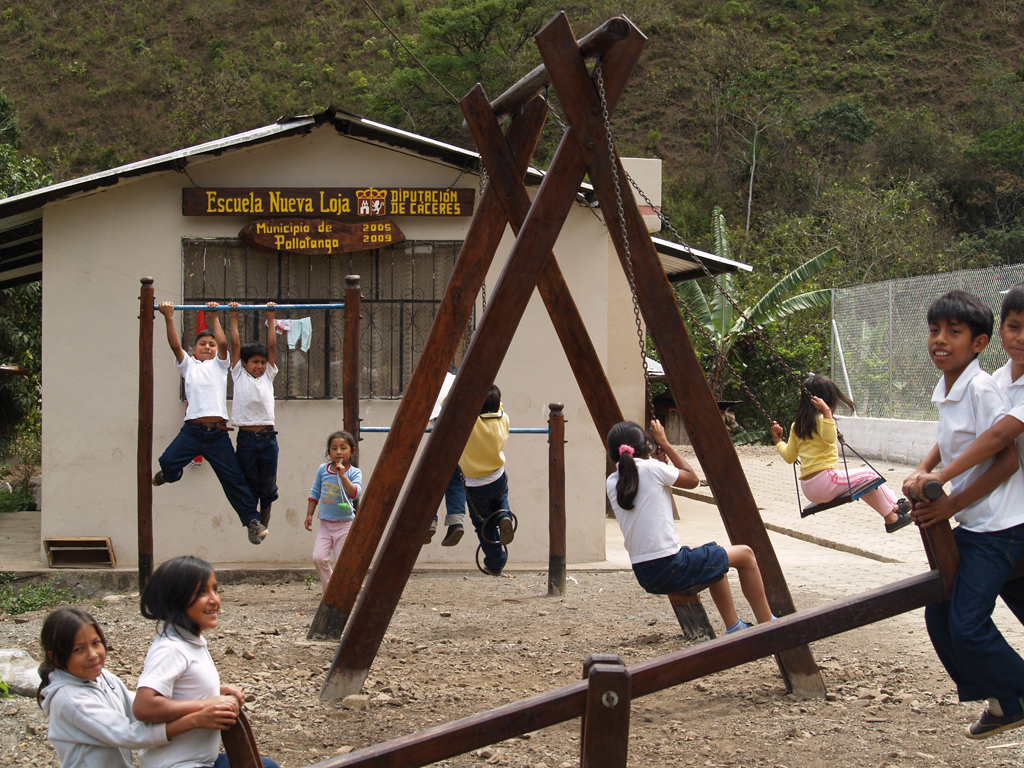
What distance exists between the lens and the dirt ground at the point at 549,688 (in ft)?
12.2

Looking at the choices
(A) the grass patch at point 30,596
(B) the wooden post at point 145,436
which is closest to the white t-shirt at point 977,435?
(B) the wooden post at point 145,436

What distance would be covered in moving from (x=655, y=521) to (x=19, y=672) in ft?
10.7

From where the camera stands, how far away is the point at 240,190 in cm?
784

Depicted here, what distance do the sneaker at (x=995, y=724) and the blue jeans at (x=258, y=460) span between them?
4.71m

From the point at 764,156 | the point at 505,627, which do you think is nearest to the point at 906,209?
the point at 764,156

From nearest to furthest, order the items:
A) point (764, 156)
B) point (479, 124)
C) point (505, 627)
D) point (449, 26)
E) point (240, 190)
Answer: point (479, 124), point (505, 627), point (240, 190), point (764, 156), point (449, 26)

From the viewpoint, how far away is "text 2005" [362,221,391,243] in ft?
26.0

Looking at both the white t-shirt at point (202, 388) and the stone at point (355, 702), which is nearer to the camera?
the stone at point (355, 702)

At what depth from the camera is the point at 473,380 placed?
4.07 meters

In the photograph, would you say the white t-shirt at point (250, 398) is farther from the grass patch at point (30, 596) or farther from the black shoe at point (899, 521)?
the black shoe at point (899, 521)

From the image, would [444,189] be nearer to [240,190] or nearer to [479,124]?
[240,190]

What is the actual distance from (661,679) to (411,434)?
267 centimetres

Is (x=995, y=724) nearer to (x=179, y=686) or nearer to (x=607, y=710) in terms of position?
(x=607, y=710)

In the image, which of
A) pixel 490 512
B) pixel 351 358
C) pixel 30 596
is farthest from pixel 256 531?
pixel 30 596
